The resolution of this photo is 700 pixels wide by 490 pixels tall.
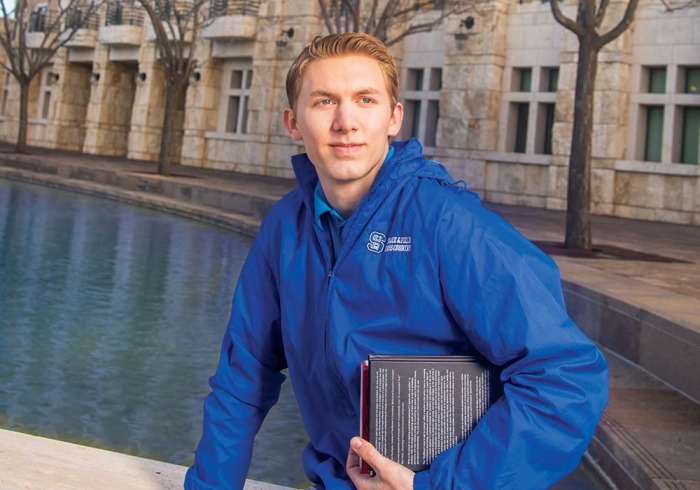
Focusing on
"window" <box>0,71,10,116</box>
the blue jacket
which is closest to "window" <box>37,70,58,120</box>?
"window" <box>0,71,10,116</box>

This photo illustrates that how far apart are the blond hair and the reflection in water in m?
2.53

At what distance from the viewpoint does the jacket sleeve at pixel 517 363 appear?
65.8 inches

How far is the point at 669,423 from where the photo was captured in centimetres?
438

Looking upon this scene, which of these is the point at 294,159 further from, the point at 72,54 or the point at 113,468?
the point at 72,54

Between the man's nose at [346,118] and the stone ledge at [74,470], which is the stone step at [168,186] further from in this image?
the man's nose at [346,118]

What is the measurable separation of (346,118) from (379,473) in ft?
2.51

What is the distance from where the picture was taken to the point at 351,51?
1979 mm

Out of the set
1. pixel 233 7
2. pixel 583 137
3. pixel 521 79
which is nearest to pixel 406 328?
pixel 583 137

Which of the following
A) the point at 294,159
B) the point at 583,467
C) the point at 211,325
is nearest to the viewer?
the point at 294,159

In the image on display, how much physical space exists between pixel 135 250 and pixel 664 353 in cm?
773

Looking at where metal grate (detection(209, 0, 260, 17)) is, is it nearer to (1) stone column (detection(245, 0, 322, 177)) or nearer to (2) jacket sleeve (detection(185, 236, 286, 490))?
→ (1) stone column (detection(245, 0, 322, 177))

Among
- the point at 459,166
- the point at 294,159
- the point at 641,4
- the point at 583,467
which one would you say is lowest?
the point at 583,467

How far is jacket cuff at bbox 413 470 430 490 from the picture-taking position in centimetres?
173

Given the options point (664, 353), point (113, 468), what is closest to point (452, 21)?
point (664, 353)
